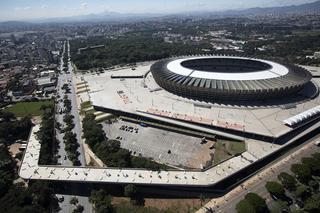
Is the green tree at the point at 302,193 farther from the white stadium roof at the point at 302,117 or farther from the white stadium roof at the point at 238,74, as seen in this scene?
the white stadium roof at the point at 238,74

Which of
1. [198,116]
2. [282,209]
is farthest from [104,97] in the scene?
[282,209]

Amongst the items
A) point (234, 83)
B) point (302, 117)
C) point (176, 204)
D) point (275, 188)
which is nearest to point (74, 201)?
point (176, 204)

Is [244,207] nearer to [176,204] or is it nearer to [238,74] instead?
[176,204]

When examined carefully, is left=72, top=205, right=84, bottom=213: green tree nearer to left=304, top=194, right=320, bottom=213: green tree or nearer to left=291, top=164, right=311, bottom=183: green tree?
left=304, top=194, right=320, bottom=213: green tree

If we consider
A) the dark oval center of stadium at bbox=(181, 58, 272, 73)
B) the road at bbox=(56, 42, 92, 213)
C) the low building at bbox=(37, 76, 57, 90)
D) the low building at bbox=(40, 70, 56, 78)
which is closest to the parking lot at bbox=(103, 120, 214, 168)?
the road at bbox=(56, 42, 92, 213)

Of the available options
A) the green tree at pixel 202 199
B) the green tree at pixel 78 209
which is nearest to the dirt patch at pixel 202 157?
the green tree at pixel 202 199

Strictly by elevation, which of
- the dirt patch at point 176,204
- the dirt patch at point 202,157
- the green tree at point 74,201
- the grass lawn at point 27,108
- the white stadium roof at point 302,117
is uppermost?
the white stadium roof at point 302,117

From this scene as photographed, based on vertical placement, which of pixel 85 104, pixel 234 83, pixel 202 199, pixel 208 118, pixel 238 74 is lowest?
pixel 202 199
